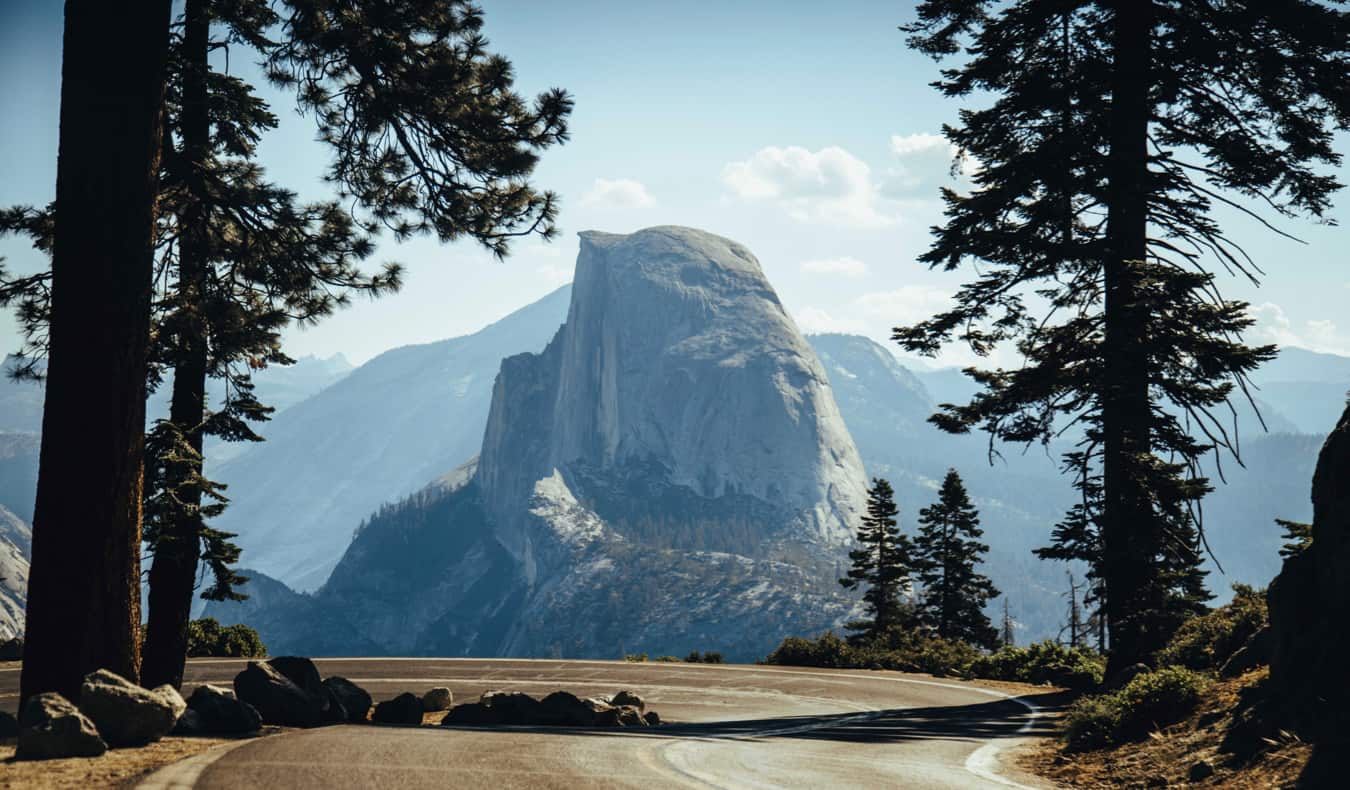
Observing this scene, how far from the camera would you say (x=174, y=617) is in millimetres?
15555

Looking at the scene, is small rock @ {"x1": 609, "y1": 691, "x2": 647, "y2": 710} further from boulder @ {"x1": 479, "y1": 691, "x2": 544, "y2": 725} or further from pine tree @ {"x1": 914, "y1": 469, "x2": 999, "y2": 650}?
pine tree @ {"x1": 914, "y1": 469, "x2": 999, "y2": 650}

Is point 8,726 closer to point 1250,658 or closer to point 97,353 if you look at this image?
point 97,353

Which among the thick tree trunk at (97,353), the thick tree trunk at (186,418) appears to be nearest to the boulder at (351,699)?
the thick tree trunk at (186,418)

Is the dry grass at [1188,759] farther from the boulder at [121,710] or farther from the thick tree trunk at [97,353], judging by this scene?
the thick tree trunk at [97,353]

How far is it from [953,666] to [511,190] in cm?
1792

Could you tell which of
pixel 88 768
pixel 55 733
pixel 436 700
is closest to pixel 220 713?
pixel 55 733

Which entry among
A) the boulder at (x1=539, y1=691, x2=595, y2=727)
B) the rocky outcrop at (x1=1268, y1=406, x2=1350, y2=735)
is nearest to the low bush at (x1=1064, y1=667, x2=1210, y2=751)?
the rocky outcrop at (x1=1268, y1=406, x2=1350, y2=735)

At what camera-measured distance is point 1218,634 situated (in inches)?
486

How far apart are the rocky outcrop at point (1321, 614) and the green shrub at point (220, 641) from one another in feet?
83.0

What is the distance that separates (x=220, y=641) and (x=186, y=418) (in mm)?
13434

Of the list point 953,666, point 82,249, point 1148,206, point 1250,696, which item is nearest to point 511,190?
point 82,249

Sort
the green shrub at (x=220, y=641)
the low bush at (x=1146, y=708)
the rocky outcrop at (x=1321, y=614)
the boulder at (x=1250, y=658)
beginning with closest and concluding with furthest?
the rocky outcrop at (x=1321, y=614) → the low bush at (x=1146, y=708) → the boulder at (x=1250, y=658) → the green shrub at (x=220, y=641)

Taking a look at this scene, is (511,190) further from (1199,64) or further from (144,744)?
(1199,64)

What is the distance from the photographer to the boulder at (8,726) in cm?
790
